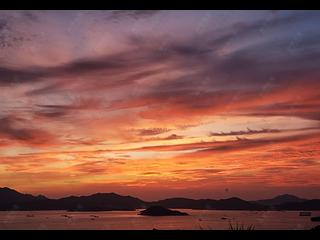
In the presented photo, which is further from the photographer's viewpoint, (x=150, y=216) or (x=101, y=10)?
(x=150, y=216)
